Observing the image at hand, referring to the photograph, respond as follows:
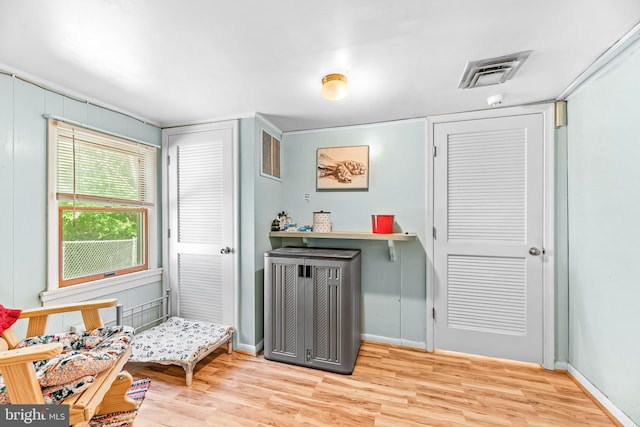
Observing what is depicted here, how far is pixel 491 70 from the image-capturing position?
5.48ft

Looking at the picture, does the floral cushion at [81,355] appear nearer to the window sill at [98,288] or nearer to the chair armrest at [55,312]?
the chair armrest at [55,312]

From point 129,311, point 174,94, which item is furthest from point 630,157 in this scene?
point 129,311

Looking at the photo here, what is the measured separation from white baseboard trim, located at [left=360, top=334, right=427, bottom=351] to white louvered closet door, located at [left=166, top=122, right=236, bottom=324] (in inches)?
53.0

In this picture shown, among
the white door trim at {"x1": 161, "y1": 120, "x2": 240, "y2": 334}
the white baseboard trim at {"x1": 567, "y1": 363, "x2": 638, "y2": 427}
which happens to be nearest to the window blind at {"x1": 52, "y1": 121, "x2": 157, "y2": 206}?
the white door trim at {"x1": 161, "y1": 120, "x2": 240, "y2": 334}

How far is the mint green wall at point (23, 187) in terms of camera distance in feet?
5.25

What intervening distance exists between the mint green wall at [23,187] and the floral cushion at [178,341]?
749 mm

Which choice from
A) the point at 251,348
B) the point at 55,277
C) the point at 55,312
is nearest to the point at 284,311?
the point at 251,348

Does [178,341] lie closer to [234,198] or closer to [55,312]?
[55,312]

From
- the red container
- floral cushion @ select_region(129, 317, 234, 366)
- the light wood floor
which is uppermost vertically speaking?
the red container

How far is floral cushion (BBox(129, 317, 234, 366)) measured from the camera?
1.94m

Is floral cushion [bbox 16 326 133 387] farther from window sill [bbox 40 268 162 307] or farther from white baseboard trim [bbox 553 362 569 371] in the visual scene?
white baseboard trim [bbox 553 362 569 371]

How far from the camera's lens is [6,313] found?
1365 mm

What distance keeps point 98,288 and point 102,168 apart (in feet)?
3.23

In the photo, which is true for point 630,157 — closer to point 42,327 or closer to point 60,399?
point 60,399
